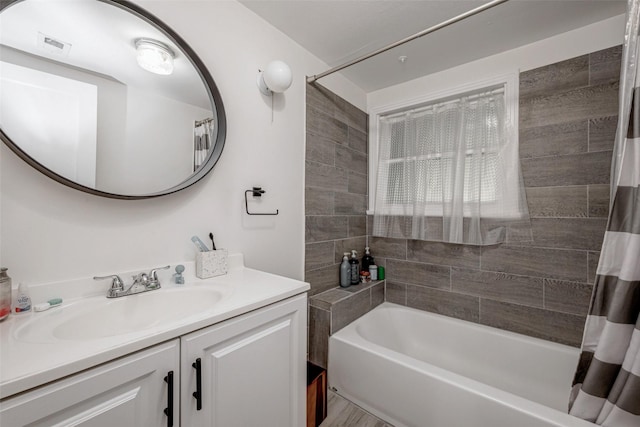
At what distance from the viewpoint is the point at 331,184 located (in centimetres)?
200

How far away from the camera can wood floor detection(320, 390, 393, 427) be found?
1.45m

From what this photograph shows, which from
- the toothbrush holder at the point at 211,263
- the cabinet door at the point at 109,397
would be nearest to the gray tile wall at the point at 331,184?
the toothbrush holder at the point at 211,263

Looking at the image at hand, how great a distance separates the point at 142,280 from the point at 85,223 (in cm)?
28

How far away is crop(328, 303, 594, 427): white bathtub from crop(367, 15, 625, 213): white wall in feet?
3.64

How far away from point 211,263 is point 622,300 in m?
1.65

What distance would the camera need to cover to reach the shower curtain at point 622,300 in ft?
3.03

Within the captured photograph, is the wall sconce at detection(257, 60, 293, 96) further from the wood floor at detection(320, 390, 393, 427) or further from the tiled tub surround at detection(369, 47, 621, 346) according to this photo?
the wood floor at detection(320, 390, 393, 427)

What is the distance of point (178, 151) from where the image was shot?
3.82 feet

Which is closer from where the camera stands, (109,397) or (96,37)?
(109,397)

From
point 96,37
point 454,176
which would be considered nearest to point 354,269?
point 454,176

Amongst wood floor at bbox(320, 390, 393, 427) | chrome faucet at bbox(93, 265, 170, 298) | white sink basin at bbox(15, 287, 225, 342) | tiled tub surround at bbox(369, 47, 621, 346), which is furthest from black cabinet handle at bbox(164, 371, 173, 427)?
tiled tub surround at bbox(369, 47, 621, 346)

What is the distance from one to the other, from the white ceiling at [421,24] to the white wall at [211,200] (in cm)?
15

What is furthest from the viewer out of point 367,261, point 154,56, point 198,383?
point 367,261

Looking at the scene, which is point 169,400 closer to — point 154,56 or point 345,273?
point 154,56
